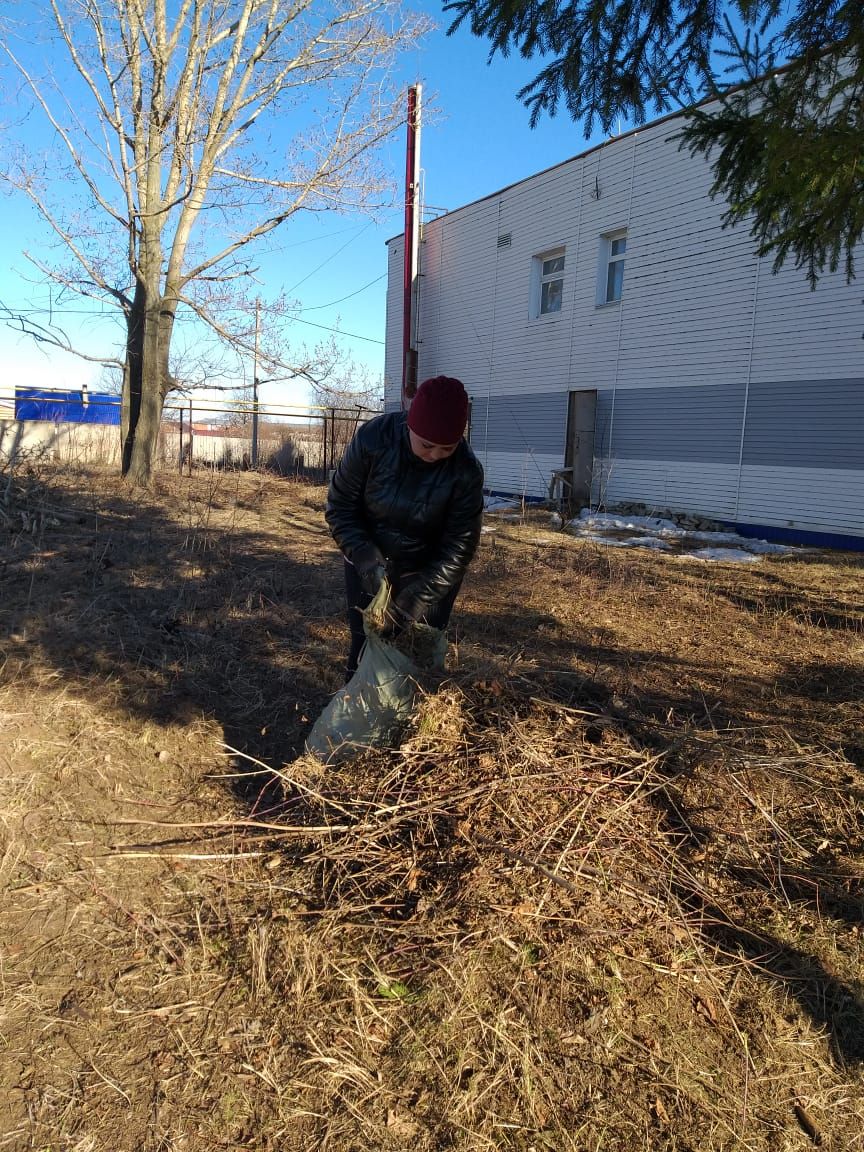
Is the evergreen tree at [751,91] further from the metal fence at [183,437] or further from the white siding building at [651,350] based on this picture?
the metal fence at [183,437]

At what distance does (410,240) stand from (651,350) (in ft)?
24.7

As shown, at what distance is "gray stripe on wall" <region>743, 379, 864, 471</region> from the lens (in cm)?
1005

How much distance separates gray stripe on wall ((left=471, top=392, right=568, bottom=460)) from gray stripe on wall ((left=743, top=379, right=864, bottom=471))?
443 centimetres

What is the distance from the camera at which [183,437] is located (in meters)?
22.5

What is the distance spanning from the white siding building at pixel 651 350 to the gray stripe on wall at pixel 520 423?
0.04m

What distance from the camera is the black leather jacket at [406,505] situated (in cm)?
287

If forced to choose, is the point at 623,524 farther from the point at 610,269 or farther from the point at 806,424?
the point at 610,269

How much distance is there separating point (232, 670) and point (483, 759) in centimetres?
221

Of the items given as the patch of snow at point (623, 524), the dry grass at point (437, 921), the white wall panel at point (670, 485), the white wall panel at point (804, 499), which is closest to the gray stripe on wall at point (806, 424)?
the white wall panel at point (804, 499)

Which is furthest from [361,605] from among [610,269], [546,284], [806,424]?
[546,284]

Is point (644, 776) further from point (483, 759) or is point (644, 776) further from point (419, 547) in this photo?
point (419, 547)

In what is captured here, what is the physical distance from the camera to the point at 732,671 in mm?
4457

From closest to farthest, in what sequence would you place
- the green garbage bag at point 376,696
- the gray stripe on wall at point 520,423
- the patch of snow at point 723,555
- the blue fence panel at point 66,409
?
the green garbage bag at point 376,696, the patch of snow at point 723,555, the gray stripe on wall at point 520,423, the blue fence panel at point 66,409

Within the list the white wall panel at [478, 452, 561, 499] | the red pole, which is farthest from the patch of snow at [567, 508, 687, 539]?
the red pole
